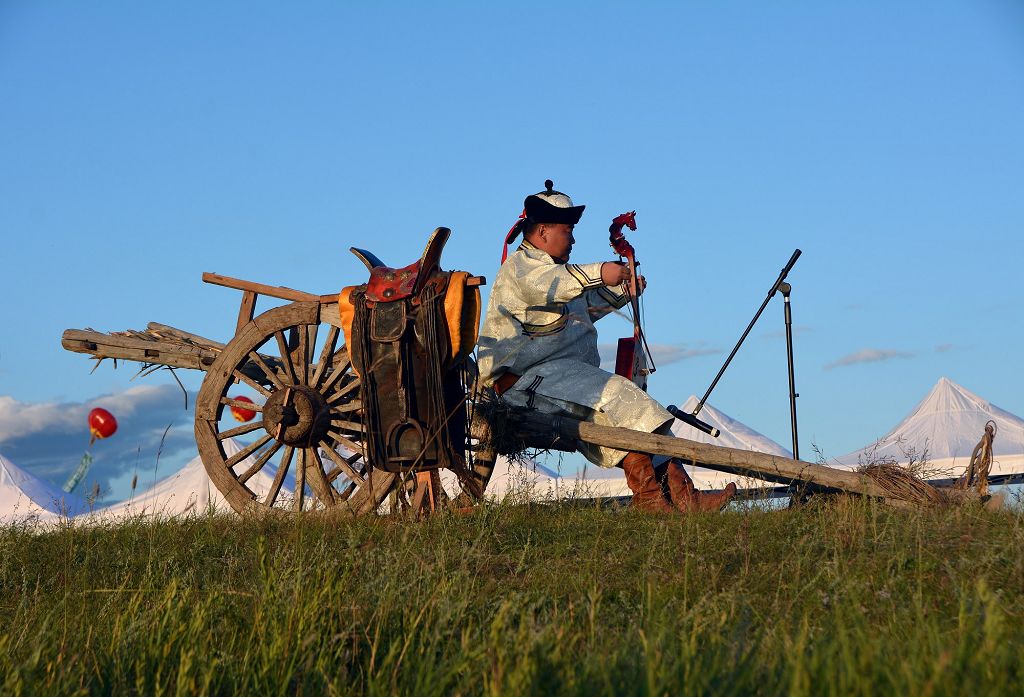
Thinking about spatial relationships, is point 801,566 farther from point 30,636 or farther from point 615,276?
point 30,636

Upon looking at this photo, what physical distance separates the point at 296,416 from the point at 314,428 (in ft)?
0.48

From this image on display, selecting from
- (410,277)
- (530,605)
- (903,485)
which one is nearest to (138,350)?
(410,277)

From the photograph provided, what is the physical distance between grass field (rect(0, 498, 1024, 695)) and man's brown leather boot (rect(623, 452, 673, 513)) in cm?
36

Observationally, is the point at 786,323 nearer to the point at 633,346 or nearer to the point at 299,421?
the point at 633,346

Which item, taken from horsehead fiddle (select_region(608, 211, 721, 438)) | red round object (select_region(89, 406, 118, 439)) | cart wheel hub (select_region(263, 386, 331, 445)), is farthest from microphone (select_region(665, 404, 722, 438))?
red round object (select_region(89, 406, 118, 439))

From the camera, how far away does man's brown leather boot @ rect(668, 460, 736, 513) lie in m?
6.59

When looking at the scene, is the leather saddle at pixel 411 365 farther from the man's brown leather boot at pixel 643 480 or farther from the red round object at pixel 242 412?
the red round object at pixel 242 412

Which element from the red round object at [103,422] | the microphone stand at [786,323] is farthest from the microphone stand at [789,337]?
the red round object at [103,422]

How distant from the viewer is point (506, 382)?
7223mm

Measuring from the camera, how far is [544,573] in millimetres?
4859

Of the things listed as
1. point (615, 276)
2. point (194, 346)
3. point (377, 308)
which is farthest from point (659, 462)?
point (194, 346)

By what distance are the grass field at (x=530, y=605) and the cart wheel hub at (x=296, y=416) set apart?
0.66m

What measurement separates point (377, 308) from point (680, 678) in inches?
161

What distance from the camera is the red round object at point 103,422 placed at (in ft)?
41.2
